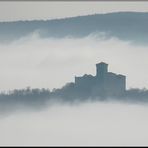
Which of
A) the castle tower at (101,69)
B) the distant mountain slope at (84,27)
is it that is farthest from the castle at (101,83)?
the distant mountain slope at (84,27)

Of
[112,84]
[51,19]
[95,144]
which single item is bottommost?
[95,144]

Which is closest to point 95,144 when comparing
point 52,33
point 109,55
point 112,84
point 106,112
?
point 106,112

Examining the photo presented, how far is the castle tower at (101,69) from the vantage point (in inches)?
163

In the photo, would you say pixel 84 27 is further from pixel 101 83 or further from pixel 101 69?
pixel 101 83

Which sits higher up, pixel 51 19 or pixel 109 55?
pixel 51 19

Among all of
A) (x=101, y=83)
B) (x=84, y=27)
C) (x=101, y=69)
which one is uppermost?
(x=84, y=27)

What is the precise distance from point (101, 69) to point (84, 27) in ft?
1.52

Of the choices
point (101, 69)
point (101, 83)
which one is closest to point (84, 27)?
point (101, 69)

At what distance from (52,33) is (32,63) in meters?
0.35

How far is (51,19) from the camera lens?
4.30m

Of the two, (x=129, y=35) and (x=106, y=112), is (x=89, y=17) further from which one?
(x=106, y=112)

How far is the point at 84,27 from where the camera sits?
14.2 ft

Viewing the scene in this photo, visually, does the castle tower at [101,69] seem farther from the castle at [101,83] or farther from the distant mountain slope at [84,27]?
the distant mountain slope at [84,27]

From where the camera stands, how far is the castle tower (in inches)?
163
